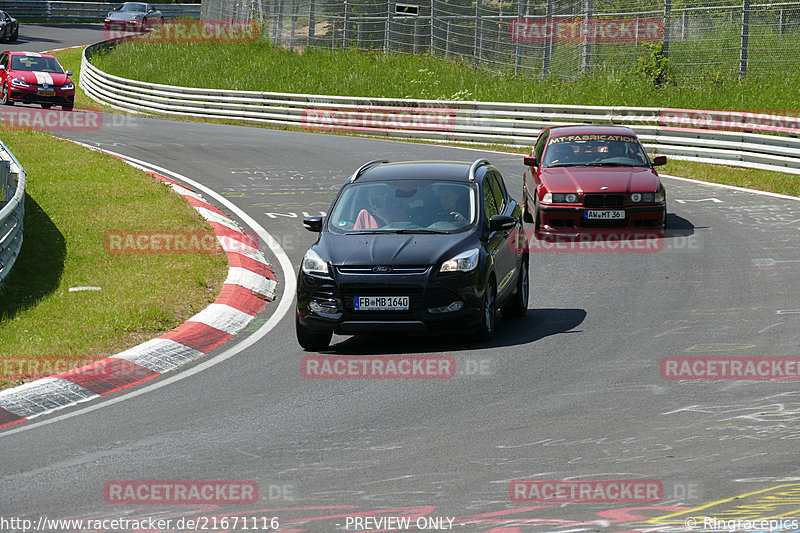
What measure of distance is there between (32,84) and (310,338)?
977 inches

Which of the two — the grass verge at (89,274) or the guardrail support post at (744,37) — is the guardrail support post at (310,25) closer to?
the guardrail support post at (744,37)

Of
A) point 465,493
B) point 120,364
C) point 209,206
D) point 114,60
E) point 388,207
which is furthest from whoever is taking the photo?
point 114,60

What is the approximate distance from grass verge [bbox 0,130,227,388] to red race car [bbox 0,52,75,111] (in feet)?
41.5

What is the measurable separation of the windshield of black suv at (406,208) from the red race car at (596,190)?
539 cm

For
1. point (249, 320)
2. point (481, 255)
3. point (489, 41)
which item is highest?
point (489, 41)

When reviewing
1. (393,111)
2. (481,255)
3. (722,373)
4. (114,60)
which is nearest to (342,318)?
(481,255)

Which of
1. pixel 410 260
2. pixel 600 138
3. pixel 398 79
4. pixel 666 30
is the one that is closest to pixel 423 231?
pixel 410 260

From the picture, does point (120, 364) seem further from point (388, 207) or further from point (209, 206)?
point (209, 206)

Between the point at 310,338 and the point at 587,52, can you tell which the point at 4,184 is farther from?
the point at 587,52

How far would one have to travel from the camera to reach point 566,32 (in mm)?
32844

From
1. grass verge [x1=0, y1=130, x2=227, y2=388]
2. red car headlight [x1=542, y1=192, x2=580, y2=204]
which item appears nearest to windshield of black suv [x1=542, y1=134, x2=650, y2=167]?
red car headlight [x1=542, y1=192, x2=580, y2=204]

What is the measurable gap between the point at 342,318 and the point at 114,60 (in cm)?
4012

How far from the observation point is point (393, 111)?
31.5m

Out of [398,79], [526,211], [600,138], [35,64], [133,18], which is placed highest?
[133,18]
